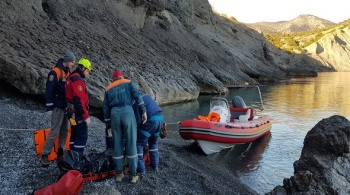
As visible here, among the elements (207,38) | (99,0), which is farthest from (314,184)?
(207,38)

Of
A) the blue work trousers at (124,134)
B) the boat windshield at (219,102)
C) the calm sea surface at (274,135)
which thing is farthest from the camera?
the boat windshield at (219,102)

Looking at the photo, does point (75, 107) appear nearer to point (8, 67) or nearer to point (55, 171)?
point (55, 171)

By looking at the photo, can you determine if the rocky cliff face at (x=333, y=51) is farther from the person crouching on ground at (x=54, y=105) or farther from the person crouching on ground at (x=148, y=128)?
the person crouching on ground at (x=54, y=105)

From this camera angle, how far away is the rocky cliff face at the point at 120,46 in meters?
13.8

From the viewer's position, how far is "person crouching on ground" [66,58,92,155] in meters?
6.14

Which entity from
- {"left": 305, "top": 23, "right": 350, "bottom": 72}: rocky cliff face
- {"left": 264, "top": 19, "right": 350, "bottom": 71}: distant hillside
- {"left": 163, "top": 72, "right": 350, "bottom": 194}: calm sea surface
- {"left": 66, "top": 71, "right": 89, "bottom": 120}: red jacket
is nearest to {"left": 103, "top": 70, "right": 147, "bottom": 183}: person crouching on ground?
{"left": 66, "top": 71, "right": 89, "bottom": 120}: red jacket

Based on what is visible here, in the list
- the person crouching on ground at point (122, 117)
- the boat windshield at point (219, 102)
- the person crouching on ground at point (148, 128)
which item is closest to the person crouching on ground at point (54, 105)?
the person crouching on ground at point (122, 117)

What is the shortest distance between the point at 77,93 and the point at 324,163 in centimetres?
521

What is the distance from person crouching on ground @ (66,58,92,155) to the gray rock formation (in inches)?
158

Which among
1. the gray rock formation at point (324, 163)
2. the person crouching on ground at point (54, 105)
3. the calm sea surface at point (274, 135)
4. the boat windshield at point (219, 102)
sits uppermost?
the person crouching on ground at point (54, 105)

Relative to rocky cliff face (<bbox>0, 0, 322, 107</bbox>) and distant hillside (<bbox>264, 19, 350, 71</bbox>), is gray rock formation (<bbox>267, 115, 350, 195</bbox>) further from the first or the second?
distant hillside (<bbox>264, 19, 350, 71</bbox>)

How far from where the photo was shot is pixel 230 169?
34.6 ft

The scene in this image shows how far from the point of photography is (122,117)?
6090 millimetres

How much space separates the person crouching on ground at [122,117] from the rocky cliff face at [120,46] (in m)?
7.64
